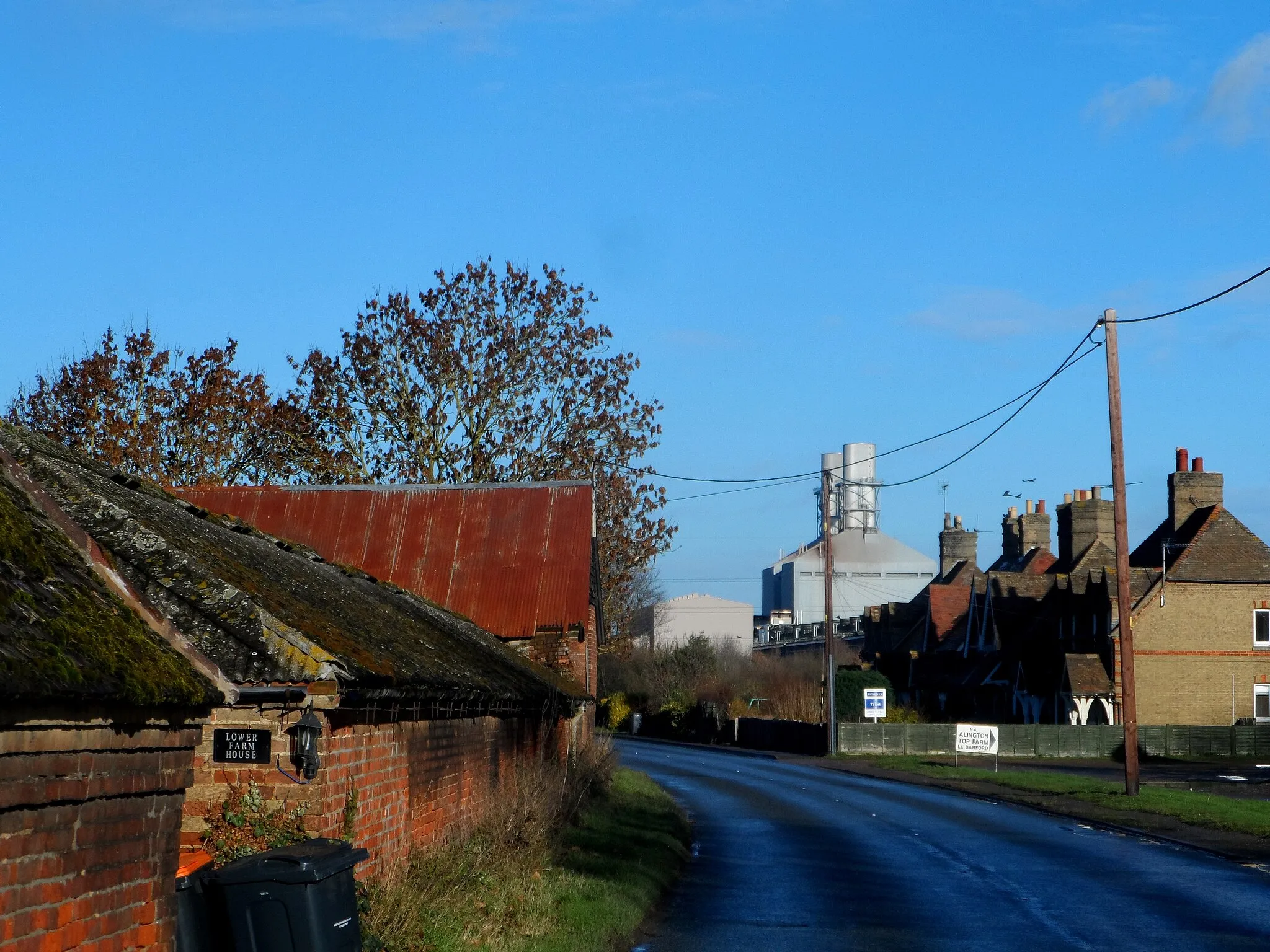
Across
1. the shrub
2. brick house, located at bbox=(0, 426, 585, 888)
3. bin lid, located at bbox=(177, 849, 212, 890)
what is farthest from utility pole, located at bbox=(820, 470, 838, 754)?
bin lid, located at bbox=(177, 849, 212, 890)

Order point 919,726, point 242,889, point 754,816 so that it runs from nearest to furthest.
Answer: point 242,889
point 754,816
point 919,726

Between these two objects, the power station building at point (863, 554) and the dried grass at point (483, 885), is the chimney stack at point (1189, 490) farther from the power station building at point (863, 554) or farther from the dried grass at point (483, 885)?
the power station building at point (863, 554)

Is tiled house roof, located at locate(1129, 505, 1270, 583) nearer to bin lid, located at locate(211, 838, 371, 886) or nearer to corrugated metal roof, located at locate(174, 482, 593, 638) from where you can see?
corrugated metal roof, located at locate(174, 482, 593, 638)

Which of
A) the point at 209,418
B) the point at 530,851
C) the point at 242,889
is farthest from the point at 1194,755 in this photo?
the point at 242,889

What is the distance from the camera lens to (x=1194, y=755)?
45812mm

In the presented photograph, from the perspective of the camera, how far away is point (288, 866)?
21.5ft

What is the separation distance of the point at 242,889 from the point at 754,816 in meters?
19.7

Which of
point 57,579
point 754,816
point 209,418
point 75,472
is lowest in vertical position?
point 754,816

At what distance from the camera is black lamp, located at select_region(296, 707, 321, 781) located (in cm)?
823

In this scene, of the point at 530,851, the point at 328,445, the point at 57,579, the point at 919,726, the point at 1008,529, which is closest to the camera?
the point at 57,579

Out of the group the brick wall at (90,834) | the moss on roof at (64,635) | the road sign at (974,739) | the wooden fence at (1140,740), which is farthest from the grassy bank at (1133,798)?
the moss on roof at (64,635)

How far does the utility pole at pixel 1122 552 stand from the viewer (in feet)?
90.0

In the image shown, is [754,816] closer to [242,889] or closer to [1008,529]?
[242,889]

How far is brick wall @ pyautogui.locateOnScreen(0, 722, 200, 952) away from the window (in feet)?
165
